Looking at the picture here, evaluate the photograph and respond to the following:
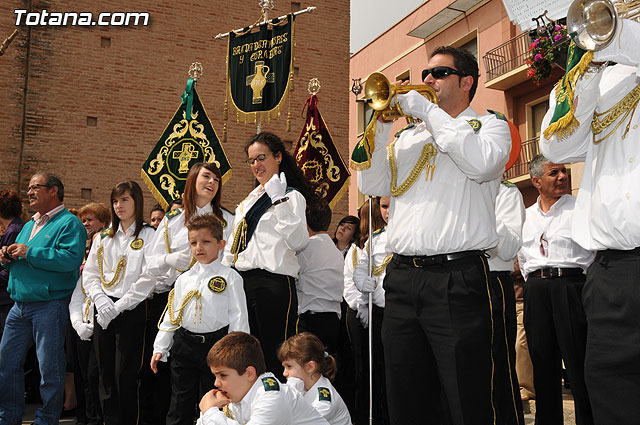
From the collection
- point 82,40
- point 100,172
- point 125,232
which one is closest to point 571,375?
point 125,232

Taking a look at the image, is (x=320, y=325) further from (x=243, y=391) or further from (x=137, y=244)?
(x=243, y=391)

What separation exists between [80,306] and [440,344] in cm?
366

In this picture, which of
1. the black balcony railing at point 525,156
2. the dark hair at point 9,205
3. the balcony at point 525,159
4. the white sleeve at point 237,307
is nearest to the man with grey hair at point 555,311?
the white sleeve at point 237,307

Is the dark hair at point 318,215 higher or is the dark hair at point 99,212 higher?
the dark hair at point 99,212

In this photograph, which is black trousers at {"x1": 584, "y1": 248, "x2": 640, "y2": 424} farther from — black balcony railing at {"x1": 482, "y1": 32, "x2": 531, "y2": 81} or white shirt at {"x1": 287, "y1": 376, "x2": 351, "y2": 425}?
black balcony railing at {"x1": 482, "y1": 32, "x2": 531, "y2": 81}

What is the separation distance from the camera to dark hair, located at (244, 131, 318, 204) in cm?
483

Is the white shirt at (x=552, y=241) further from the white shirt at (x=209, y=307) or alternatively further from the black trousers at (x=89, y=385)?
the black trousers at (x=89, y=385)

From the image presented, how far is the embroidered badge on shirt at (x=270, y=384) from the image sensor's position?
130 inches

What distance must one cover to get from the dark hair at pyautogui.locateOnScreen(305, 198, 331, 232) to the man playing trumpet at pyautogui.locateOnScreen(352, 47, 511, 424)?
1.96 meters

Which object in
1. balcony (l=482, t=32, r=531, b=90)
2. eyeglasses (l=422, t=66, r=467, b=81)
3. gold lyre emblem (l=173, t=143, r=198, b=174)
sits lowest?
eyeglasses (l=422, t=66, r=467, b=81)

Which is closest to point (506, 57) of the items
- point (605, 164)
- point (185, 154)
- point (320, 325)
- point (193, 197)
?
point (185, 154)

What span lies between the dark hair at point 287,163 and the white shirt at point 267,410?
6.20 ft

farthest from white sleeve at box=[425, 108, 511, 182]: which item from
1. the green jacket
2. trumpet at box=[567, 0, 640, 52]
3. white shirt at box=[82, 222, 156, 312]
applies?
the green jacket

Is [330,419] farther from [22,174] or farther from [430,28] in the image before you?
[430,28]
